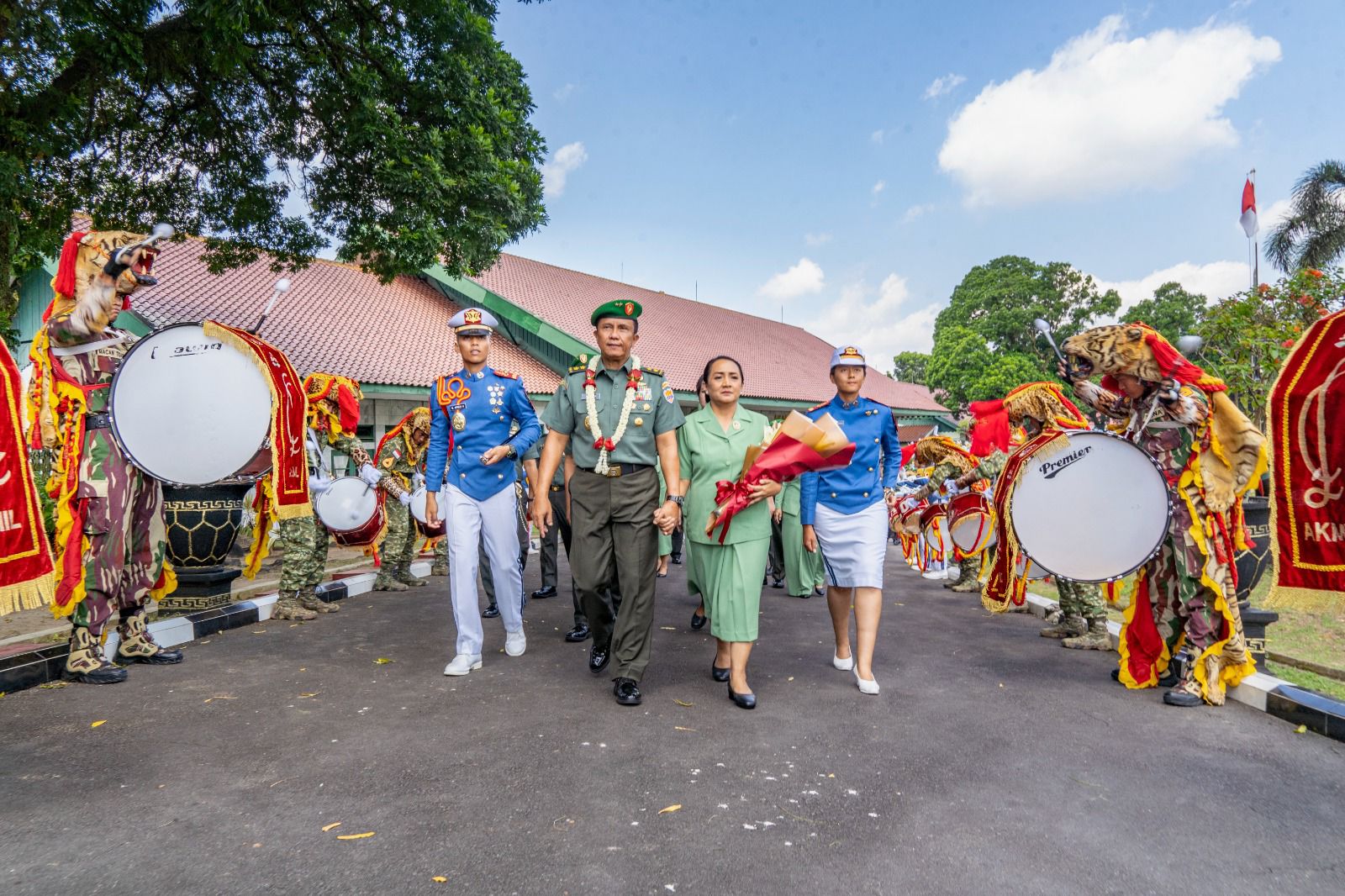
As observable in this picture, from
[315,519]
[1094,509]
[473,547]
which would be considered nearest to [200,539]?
[315,519]

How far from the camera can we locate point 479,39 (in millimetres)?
8578

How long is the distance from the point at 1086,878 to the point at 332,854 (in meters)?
2.37

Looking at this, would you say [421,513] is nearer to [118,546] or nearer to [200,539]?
[200,539]

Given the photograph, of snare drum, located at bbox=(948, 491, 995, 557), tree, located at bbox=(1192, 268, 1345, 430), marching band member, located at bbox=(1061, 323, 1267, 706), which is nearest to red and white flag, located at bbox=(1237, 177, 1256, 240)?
tree, located at bbox=(1192, 268, 1345, 430)

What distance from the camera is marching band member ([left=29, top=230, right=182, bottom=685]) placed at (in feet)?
13.3

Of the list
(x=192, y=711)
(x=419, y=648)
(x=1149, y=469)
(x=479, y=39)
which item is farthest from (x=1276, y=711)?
(x=479, y=39)

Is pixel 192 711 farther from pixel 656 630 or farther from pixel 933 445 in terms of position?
pixel 933 445

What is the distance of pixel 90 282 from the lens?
162 inches

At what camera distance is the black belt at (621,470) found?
13.6 feet

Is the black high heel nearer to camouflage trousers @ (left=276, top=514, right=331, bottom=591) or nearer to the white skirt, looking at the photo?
the white skirt

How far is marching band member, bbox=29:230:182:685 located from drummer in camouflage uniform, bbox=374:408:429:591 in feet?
8.55

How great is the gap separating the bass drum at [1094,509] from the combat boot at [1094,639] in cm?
142

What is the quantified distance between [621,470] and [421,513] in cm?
359

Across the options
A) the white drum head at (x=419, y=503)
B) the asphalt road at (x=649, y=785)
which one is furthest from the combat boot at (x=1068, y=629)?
the white drum head at (x=419, y=503)
